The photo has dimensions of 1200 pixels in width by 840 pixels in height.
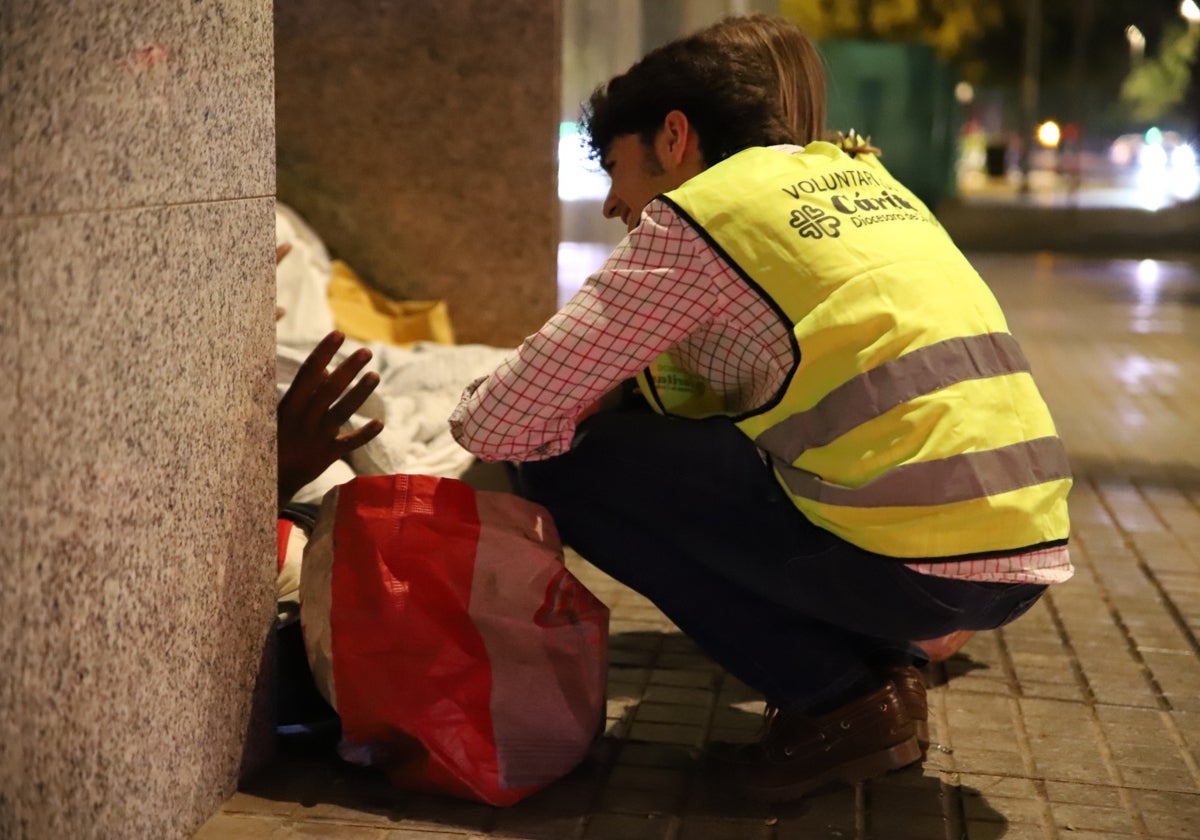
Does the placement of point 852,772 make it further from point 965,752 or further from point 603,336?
point 603,336

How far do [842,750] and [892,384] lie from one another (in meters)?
0.77

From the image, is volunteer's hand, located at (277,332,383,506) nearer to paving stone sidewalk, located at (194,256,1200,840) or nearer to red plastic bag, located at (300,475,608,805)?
red plastic bag, located at (300,475,608,805)

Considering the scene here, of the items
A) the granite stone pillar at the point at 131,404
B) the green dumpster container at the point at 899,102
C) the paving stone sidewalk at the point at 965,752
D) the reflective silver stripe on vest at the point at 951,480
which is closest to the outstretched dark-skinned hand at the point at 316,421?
the granite stone pillar at the point at 131,404

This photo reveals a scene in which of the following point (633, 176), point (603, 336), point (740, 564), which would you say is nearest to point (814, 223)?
point (603, 336)

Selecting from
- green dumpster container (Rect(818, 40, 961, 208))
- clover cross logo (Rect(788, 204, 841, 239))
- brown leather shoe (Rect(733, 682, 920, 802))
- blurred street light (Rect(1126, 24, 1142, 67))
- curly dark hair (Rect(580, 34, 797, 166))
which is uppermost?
blurred street light (Rect(1126, 24, 1142, 67))

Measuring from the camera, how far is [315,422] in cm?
326

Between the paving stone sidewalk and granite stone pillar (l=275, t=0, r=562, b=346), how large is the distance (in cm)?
166

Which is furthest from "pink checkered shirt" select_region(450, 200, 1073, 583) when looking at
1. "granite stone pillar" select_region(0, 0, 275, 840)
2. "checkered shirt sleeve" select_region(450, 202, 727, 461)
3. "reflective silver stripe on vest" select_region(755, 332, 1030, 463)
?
"granite stone pillar" select_region(0, 0, 275, 840)

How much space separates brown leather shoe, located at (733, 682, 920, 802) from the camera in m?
2.96

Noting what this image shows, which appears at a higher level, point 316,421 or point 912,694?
point 316,421

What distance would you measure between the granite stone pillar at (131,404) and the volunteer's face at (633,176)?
739 mm

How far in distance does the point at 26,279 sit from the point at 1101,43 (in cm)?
4194

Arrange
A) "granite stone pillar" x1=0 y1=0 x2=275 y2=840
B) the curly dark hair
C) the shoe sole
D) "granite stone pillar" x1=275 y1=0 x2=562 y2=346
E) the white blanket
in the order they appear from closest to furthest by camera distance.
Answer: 1. "granite stone pillar" x1=0 y1=0 x2=275 y2=840
2. the shoe sole
3. the curly dark hair
4. the white blanket
5. "granite stone pillar" x1=275 y1=0 x2=562 y2=346

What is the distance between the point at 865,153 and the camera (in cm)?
337
